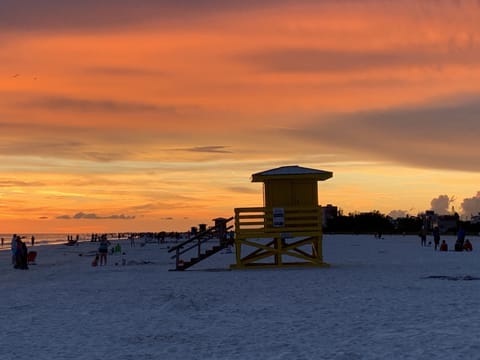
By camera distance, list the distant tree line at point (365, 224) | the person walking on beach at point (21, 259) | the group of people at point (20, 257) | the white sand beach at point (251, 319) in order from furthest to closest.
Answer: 1. the distant tree line at point (365, 224)
2. the person walking on beach at point (21, 259)
3. the group of people at point (20, 257)
4. the white sand beach at point (251, 319)

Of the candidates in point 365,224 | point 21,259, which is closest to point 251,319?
point 21,259

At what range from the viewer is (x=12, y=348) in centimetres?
1113

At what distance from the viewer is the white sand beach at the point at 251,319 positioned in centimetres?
1032

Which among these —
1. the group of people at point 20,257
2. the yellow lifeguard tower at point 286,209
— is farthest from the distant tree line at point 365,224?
the yellow lifeguard tower at point 286,209

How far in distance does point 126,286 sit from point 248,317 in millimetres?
8628

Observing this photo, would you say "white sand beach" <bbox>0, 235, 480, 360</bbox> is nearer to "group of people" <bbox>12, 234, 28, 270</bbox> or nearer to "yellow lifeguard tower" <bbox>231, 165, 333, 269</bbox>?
"yellow lifeguard tower" <bbox>231, 165, 333, 269</bbox>

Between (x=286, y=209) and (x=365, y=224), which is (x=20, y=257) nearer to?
(x=286, y=209)

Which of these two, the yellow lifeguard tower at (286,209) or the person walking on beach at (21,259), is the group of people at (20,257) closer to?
the person walking on beach at (21,259)

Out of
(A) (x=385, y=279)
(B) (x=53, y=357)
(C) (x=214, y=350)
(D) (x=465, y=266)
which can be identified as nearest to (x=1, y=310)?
(B) (x=53, y=357)

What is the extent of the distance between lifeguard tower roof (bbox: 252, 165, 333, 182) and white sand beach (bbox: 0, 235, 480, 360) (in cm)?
531

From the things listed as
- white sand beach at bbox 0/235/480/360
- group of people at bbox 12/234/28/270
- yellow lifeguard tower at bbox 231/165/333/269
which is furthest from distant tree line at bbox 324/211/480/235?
white sand beach at bbox 0/235/480/360

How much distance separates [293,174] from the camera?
26344mm

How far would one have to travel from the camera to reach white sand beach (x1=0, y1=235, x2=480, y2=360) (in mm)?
10320

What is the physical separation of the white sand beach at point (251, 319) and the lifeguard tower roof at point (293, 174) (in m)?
5.31
